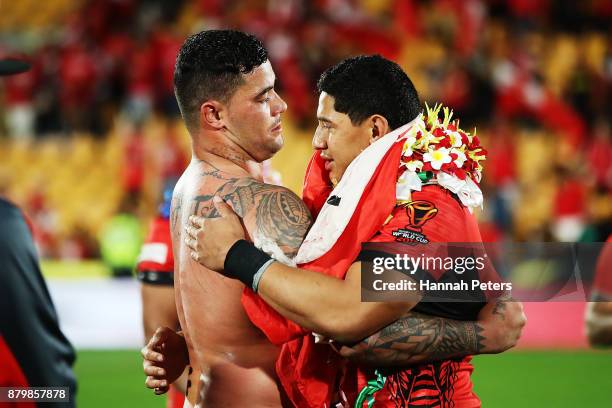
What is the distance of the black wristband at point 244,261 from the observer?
2.99 meters

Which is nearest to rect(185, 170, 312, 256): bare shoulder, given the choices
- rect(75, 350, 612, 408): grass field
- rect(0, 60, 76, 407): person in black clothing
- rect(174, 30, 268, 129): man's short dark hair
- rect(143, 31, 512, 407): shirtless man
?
rect(143, 31, 512, 407): shirtless man

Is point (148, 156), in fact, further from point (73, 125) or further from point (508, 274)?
point (508, 274)

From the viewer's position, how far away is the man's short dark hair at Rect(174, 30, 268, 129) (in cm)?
338

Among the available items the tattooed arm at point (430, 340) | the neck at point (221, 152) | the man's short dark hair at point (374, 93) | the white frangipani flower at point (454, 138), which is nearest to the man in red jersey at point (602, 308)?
the tattooed arm at point (430, 340)

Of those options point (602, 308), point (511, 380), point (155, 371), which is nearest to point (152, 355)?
point (155, 371)

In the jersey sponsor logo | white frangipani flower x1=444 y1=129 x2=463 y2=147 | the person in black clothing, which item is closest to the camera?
the person in black clothing

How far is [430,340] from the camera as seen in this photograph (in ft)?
10.2

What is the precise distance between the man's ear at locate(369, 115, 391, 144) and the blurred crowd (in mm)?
9031

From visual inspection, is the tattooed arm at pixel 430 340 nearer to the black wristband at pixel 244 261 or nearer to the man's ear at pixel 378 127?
the black wristband at pixel 244 261

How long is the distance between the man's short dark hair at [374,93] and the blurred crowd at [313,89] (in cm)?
899

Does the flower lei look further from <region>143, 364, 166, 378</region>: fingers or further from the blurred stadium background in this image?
the blurred stadium background

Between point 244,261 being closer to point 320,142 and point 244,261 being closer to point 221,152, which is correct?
point 221,152

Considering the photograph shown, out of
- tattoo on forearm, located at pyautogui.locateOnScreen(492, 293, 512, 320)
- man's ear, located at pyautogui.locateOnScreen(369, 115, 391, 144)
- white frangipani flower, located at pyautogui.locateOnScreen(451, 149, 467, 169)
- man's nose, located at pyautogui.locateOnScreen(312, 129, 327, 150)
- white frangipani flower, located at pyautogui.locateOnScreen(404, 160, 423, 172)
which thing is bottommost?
tattoo on forearm, located at pyautogui.locateOnScreen(492, 293, 512, 320)

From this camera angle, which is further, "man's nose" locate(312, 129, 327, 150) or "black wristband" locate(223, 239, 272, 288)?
"man's nose" locate(312, 129, 327, 150)
